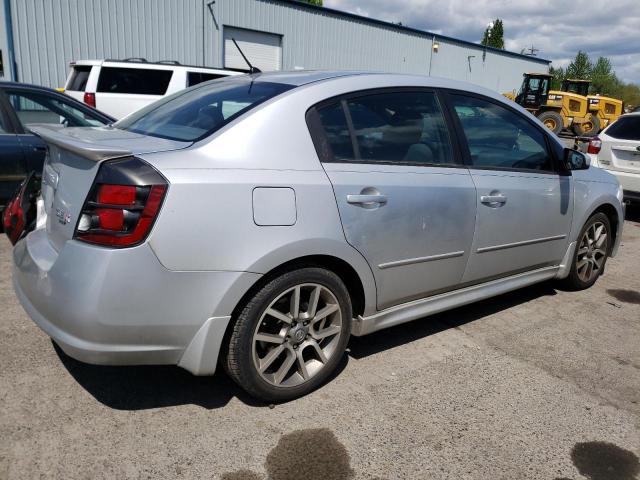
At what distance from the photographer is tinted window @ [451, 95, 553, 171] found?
11.3 feet

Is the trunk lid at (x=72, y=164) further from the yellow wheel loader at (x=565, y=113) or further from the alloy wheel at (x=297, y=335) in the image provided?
the yellow wheel loader at (x=565, y=113)

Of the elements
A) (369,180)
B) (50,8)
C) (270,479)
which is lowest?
(270,479)

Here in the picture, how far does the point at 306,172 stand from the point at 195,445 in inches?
52.2

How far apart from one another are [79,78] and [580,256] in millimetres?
9261

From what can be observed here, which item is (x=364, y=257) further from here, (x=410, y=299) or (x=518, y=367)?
(x=518, y=367)

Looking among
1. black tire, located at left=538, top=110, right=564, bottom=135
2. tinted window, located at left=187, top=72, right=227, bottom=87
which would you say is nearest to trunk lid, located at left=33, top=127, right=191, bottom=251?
tinted window, located at left=187, top=72, right=227, bottom=87

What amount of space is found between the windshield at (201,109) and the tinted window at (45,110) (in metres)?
2.64

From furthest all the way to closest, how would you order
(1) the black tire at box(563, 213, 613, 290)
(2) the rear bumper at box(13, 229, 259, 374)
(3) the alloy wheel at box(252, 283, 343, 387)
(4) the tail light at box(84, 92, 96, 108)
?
(4) the tail light at box(84, 92, 96, 108), (1) the black tire at box(563, 213, 613, 290), (3) the alloy wheel at box(252, 283, 343, 387), (2) the rear bumper at box(13, 229, 259, 374)

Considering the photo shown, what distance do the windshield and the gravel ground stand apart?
1320 mm

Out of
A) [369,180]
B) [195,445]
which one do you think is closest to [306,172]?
[369,180]

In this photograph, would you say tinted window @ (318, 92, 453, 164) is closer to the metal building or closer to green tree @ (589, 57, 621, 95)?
the metal building

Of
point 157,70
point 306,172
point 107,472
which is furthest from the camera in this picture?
point 157,70

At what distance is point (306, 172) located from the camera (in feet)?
8.39

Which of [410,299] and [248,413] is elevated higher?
[410,299]
